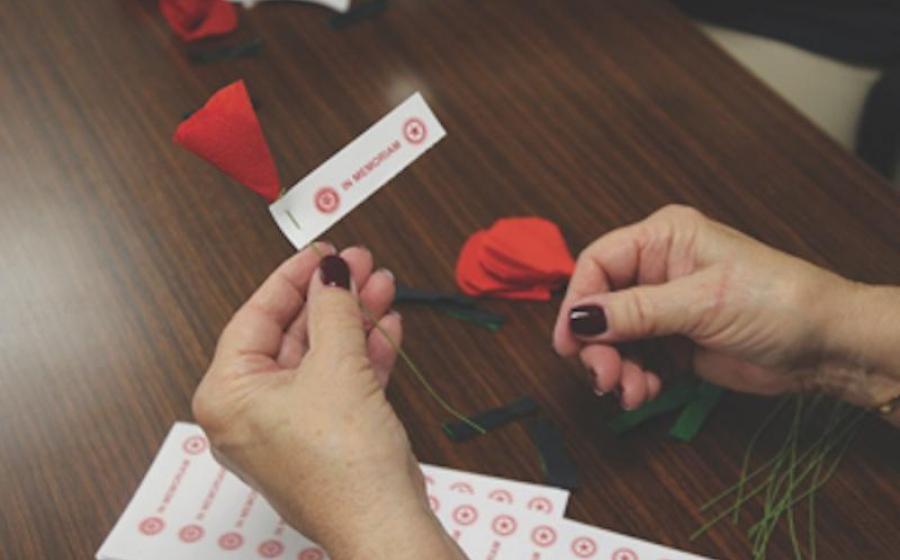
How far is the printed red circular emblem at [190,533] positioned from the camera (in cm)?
84

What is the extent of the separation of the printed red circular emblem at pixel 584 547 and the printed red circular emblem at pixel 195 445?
1.18 ft

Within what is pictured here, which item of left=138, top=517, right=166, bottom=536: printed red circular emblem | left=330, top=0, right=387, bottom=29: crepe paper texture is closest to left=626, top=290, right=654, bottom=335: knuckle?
left=138, top=517, right=166, bottom=536: printed red circular emblem

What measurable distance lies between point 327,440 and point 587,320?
0.29 meters

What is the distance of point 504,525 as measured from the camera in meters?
0.85

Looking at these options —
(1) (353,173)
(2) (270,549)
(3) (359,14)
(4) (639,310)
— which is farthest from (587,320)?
(3) (359,14)

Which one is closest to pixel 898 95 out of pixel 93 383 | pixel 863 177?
pixel 863 177

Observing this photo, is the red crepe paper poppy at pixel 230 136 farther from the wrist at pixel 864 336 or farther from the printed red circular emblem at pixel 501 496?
the wrist at pixel 864 336

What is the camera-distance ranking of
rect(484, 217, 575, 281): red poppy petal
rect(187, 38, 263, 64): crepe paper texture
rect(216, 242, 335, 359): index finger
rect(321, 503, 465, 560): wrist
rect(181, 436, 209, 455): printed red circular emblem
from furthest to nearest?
rect(187, 38, 263, 64): crepe paper texture, rect(484, 217, 575, 281): red poppy petal, rect(181, 436, 209, 455): printed red circular emblem, rect(216, 242, 335, 359): index finger, rect(321, 503, 465, 560): wrist

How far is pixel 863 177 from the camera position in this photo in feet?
3.64

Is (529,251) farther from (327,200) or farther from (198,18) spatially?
(198,18)

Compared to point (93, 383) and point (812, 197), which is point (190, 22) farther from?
point (812, 197)

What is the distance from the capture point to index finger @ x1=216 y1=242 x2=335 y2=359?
78 centimetres

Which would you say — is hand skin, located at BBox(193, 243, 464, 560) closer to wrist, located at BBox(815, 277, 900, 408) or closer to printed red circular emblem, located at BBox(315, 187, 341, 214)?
printed red circular emblem, located at BBox(315, 187, 341, 214)

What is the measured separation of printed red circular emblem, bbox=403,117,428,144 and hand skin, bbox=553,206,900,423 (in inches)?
8.0
